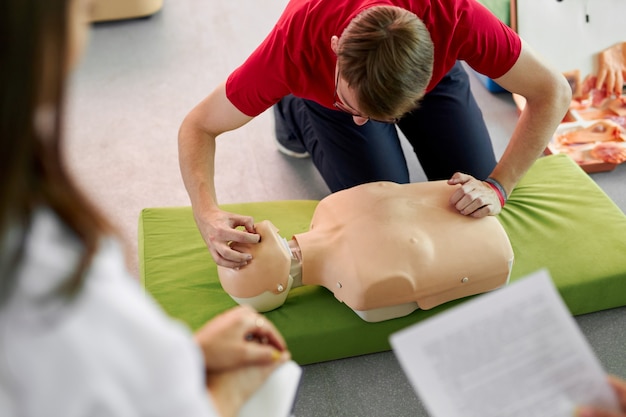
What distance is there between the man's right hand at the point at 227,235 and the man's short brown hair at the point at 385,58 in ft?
1.47

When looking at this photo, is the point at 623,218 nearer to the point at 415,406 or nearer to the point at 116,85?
the point at 415,406

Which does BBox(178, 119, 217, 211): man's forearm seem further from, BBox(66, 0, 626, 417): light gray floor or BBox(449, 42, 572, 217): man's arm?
BBox(449, 42, 572, 217): man's arm

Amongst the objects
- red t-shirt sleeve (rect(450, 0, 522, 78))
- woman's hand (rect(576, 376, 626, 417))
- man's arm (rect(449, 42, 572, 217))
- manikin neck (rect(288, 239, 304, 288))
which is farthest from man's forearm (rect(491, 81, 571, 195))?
woman's hand (rect(576, 376, 626, 417))

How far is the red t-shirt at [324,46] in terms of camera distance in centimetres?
173

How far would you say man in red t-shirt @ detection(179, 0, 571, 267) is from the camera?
1.51 m

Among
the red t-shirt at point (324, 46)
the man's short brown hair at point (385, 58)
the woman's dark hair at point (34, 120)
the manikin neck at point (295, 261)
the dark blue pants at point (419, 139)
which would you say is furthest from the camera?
the dark blue pants at point (419, 139)

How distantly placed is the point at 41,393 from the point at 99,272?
0.13 metres

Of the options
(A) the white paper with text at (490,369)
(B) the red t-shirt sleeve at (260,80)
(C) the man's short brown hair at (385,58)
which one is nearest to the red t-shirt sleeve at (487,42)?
(C) the man's short brown hair at (385,58)

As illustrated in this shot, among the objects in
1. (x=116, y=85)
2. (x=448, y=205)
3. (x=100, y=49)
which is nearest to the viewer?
(x=448, y=205)

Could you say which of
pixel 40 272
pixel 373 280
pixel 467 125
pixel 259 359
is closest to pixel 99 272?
pixel 40 272

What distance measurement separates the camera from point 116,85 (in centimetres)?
320

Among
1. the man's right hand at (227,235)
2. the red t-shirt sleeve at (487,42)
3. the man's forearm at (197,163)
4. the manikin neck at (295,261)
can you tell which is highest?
the red t-shirt sleeve at (487,42)

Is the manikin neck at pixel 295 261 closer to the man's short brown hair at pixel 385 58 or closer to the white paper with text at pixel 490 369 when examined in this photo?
the man's short brown hair at pixel 385 58

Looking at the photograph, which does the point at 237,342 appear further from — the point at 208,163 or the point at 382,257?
the point at 208,163
